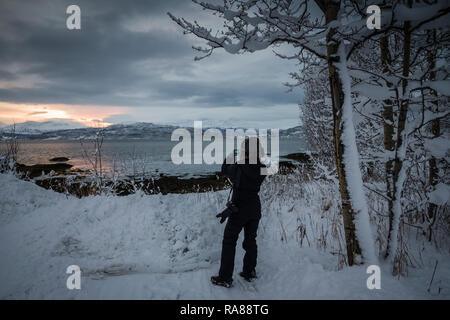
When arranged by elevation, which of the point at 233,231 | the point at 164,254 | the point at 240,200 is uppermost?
the point at 240,200

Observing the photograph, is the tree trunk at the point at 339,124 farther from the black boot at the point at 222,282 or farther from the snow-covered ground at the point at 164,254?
the black boot at the point at 222,282

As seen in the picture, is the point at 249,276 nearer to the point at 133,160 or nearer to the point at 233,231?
the point at 233,231

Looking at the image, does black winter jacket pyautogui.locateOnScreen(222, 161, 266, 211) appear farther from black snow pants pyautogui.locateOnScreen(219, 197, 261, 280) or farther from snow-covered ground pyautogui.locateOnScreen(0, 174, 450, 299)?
snow-covered ground pyautogui.locateOnScreen(0, 174, 450, 299)

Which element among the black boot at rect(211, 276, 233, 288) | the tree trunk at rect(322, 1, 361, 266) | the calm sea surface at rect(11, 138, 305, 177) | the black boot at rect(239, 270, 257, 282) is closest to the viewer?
the tree trunk at rect(322, 1, 361, 266)

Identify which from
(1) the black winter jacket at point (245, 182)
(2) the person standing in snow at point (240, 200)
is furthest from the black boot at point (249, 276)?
(1) the black winter jacket at point (245, 182)

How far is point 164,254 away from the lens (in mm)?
4336

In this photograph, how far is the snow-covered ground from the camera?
3.05m

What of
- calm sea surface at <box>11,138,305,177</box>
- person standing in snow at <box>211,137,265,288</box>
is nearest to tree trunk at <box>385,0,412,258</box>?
person standing in snow at <box>211,137,265,288</box>

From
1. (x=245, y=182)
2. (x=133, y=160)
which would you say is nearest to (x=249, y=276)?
(x=245, y=182)

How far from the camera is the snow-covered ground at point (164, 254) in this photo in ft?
10.0

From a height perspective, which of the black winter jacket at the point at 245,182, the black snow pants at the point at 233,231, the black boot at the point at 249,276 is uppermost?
the black winter jacket at the point at 245,182

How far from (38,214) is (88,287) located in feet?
12.6
